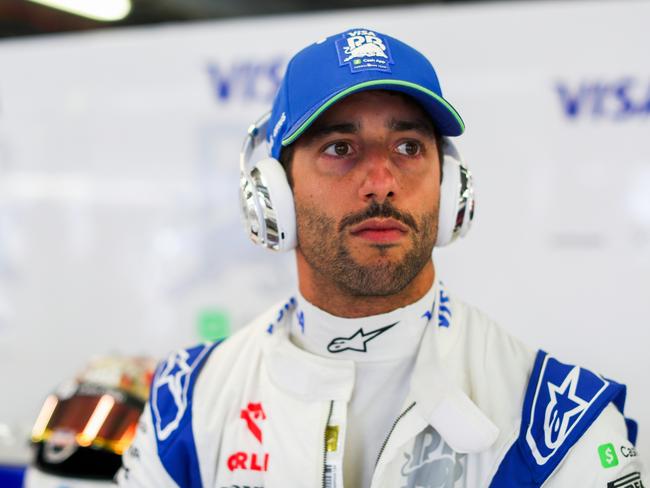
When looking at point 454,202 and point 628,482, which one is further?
point 454,202

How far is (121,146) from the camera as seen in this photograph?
2381 millimetres

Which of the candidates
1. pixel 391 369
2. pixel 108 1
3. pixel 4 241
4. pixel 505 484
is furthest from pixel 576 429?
pixel 108 1

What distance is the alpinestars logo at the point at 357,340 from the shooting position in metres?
1.05

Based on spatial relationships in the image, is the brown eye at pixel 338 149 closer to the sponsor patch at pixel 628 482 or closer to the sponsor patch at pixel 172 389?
the sponsor patch at pixel 172 389

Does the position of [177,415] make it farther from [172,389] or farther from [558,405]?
[558,405]

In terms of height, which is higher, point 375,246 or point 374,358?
point 375,246

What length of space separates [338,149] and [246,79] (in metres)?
1.30

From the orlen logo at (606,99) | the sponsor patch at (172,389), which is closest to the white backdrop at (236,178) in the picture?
the orlen logo at (606,99)

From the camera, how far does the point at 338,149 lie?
1011mm

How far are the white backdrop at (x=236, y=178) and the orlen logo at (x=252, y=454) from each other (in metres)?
1.03

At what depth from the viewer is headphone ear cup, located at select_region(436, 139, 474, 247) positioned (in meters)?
1.04

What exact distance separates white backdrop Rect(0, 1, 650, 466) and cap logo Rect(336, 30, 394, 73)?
79cm

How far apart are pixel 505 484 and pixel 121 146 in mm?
1860

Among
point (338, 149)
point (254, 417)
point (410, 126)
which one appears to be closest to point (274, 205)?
point (338, 149)
